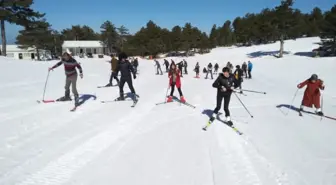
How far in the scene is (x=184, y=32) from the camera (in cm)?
7194

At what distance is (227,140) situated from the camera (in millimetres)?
6004

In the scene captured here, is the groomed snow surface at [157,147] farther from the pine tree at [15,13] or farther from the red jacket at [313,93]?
the pine tree at [15,13]

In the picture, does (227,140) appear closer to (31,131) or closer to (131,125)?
(131,125)

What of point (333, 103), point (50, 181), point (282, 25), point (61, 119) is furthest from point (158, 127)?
point (282, 25)

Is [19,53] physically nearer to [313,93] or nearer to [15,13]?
[15,13]

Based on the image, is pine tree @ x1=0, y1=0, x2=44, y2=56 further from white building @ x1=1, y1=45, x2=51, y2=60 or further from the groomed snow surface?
white building @ x1=1, y1=45, x2=51, y2=60

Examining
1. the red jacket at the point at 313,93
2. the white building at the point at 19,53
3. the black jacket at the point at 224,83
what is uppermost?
the white building at the point at 19,53

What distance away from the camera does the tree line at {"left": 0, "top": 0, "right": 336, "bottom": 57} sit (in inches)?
1319

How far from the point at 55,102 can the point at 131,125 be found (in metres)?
4.16

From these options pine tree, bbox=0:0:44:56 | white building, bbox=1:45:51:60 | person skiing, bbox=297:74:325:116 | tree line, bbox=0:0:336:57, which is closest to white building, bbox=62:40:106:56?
tree line, bbox=0:0:336:57

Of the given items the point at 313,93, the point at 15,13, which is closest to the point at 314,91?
the point at 313,93

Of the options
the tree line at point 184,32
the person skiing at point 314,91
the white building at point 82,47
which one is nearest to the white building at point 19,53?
the tree line at point 184,32

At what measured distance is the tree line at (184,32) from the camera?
3350 cm

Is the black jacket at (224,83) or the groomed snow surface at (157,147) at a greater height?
the black jacket at (224,83)
